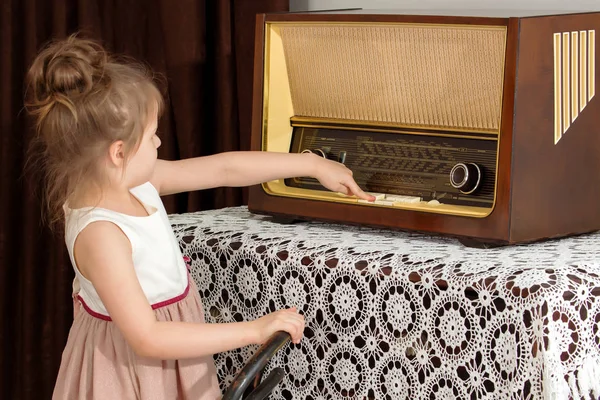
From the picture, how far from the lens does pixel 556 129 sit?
53.5 inches

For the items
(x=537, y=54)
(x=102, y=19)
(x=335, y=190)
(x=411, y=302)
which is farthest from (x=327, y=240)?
(x=102, y=19)

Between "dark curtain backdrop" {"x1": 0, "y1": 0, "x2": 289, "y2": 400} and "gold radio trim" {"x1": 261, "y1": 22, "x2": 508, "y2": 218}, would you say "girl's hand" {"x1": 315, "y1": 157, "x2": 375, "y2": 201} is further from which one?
"dark curtain backdrop" {"x1": 0, "y1": 0, "x2": 289, "y2": 400}

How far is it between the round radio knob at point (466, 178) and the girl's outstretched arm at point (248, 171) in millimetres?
160

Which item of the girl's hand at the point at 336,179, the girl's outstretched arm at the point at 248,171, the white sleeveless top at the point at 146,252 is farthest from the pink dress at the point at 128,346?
the girl's hand at the point at 336,179

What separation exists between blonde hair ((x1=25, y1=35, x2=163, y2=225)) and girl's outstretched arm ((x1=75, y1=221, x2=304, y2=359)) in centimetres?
11

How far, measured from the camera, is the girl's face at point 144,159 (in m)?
1.27

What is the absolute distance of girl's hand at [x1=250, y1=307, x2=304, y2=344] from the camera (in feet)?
3.97

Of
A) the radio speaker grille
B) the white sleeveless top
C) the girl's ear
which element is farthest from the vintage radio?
the girl's ear

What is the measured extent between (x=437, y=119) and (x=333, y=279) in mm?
297

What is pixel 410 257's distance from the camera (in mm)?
1345

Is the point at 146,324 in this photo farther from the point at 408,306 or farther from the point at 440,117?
the point at 440,117

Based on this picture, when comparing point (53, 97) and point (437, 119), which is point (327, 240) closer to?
point (437, 119)

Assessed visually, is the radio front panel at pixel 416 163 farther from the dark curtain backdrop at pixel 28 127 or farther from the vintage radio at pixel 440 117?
the dark curtain backdrop at pixel 28 127

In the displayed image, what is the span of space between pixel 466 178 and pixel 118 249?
1.66 feet
